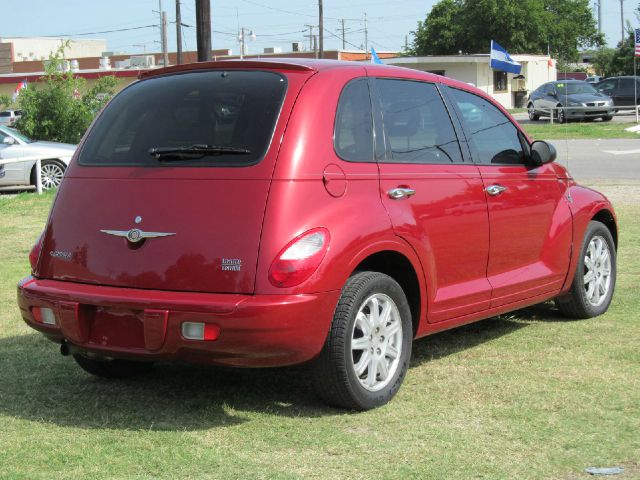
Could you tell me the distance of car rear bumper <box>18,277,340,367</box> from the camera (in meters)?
4.77

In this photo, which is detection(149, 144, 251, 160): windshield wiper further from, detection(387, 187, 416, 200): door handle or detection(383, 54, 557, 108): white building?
detection(383, 54, 557, 108): white building

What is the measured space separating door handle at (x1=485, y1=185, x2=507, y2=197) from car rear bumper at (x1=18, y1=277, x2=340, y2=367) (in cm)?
163

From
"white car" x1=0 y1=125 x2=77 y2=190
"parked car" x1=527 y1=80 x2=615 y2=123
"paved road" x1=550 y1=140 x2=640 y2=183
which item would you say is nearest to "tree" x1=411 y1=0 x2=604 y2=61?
"parked car" x1=527 y1=80 x2=615 y2=123

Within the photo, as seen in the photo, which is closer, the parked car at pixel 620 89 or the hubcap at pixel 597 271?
the hubcap at pixel 597 271

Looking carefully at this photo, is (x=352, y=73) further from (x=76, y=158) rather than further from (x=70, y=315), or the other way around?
(x=70, y=315)

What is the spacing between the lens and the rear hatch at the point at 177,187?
4.91 meters

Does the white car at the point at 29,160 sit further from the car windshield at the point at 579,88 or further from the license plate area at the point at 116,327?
the car windshield at the point at 579,88

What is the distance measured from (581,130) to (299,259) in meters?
29.3

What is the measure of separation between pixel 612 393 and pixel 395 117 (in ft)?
6.22

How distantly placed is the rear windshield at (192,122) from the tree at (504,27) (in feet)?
227

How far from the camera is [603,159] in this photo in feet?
73.9

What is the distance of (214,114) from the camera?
529cm

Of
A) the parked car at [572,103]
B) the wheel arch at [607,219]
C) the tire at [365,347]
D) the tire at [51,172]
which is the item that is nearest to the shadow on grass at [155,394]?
the tire at [365,347]

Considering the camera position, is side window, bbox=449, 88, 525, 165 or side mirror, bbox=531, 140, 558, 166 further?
side mirror, bbox=531, 140, 558, 166
